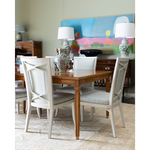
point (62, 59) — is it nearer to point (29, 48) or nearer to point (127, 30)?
point (127, 30)

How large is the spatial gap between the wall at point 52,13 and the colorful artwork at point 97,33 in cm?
13

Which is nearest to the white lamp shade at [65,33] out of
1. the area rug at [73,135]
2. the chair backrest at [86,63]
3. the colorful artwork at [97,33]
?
the colorful artwork at [97,33]

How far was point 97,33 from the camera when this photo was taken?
4.09 metres

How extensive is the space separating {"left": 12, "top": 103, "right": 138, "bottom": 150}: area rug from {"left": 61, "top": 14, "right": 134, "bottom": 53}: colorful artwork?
1.86 metres

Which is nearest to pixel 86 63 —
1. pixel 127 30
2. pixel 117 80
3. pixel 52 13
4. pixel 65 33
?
pixel 117 80

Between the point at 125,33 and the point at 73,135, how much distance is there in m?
2.22

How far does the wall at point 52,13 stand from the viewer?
12.9 feet

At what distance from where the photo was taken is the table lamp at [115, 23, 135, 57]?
3.37m

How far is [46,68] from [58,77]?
0.17 meters

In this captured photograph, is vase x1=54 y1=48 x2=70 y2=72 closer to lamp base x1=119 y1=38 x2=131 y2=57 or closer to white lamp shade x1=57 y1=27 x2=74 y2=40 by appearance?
lamp base x1=119 y1=38 x2=131 y2=57

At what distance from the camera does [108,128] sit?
7.16 ft
